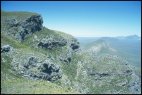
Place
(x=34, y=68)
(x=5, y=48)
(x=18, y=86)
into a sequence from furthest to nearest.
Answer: (x=34, y=68) → (x=5, y=48) → (x=18, y=86)

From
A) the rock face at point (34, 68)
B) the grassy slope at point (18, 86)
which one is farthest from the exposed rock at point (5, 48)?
the grassy slope at point (18, 86)

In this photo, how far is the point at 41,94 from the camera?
368 feet

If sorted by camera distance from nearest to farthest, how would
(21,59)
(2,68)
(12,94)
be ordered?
(12,94) < (2,68) < (21,59)

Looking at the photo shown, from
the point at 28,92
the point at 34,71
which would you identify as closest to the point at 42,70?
the point at 34,71

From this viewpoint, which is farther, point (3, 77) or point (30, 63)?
point (30, 63)

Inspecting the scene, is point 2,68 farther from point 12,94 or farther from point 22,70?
point 12,94

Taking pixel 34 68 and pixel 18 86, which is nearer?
pixel 18 86

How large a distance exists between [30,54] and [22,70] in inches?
729

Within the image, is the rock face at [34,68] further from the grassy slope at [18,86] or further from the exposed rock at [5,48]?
the grassy slope at [18,86]

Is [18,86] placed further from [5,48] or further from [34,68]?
[34,68]

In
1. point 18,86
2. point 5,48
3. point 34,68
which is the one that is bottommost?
point 18,86

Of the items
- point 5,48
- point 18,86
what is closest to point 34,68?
point 5,48

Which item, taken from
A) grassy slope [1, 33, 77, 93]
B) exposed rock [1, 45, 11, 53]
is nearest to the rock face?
exposed rock [1, 45, 11, 53]

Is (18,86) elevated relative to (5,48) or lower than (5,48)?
lower
